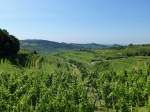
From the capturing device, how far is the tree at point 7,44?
109 meters

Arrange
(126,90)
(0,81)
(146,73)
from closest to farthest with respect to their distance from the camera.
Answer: (126,90)
(0,81)
(146,73)

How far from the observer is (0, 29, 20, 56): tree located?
10912cm

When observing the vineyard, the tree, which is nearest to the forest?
the vineyard

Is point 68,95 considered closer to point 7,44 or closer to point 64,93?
point 64,93

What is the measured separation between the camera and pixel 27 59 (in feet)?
364

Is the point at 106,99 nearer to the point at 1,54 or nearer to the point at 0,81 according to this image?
the point at 0,81

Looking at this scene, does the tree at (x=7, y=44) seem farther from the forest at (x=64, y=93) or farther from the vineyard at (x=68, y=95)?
the vineyard at (x=68, y=95)

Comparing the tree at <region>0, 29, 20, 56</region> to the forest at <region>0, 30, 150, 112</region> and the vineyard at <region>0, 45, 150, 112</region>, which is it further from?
the vineyard at <region>0, 45, 150, 112</region>

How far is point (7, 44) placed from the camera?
110 m

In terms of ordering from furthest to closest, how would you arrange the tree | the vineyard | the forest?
the tree
the forest
the vineyard

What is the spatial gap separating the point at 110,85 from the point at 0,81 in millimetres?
21813

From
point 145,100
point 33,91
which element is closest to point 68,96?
point 33,91

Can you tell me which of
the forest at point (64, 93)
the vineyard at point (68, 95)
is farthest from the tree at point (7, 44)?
the vineyard at point (68, 95)

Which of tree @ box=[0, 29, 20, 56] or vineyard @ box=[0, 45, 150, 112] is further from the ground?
tree @ box=[0, 29, 20, 56]
